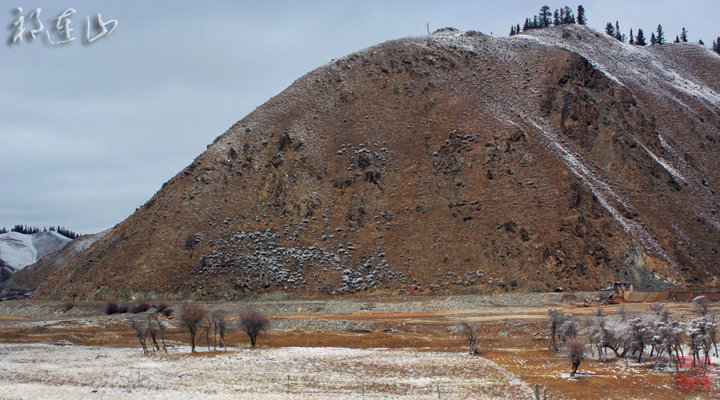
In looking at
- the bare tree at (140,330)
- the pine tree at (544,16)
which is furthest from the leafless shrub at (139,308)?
the pine tree at (544,16)

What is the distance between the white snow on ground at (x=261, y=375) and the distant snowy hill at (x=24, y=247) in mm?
158072

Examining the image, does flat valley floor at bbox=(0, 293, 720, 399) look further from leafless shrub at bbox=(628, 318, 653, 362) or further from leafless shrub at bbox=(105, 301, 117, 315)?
leafless shrub at bbox=(105, 301, 117, 315)

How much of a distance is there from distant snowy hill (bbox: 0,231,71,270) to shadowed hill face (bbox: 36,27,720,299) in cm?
11596

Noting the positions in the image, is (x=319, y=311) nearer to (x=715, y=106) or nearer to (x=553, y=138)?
(x=553, y=138)

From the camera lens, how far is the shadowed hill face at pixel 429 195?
202 ft

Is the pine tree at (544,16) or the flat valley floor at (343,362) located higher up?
the pine tree at (544,16)

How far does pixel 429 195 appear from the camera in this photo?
70.4 m

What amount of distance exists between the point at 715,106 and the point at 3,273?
17508 centimetres

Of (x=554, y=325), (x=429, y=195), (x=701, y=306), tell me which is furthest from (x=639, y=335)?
(x=429, y=195)

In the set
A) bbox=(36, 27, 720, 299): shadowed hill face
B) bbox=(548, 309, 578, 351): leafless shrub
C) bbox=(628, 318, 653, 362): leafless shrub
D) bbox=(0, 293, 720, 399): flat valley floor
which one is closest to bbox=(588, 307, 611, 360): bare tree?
bbox=(0, 293, 720, 399): flat valley floor

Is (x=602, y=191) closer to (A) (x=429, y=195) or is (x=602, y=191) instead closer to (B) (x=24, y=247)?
(A) (x=429, y=195)

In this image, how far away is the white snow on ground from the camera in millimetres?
21219

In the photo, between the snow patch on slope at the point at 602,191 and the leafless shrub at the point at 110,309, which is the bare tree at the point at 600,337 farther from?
the leafless shrub at the point at 110,309

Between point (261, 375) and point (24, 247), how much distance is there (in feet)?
636
